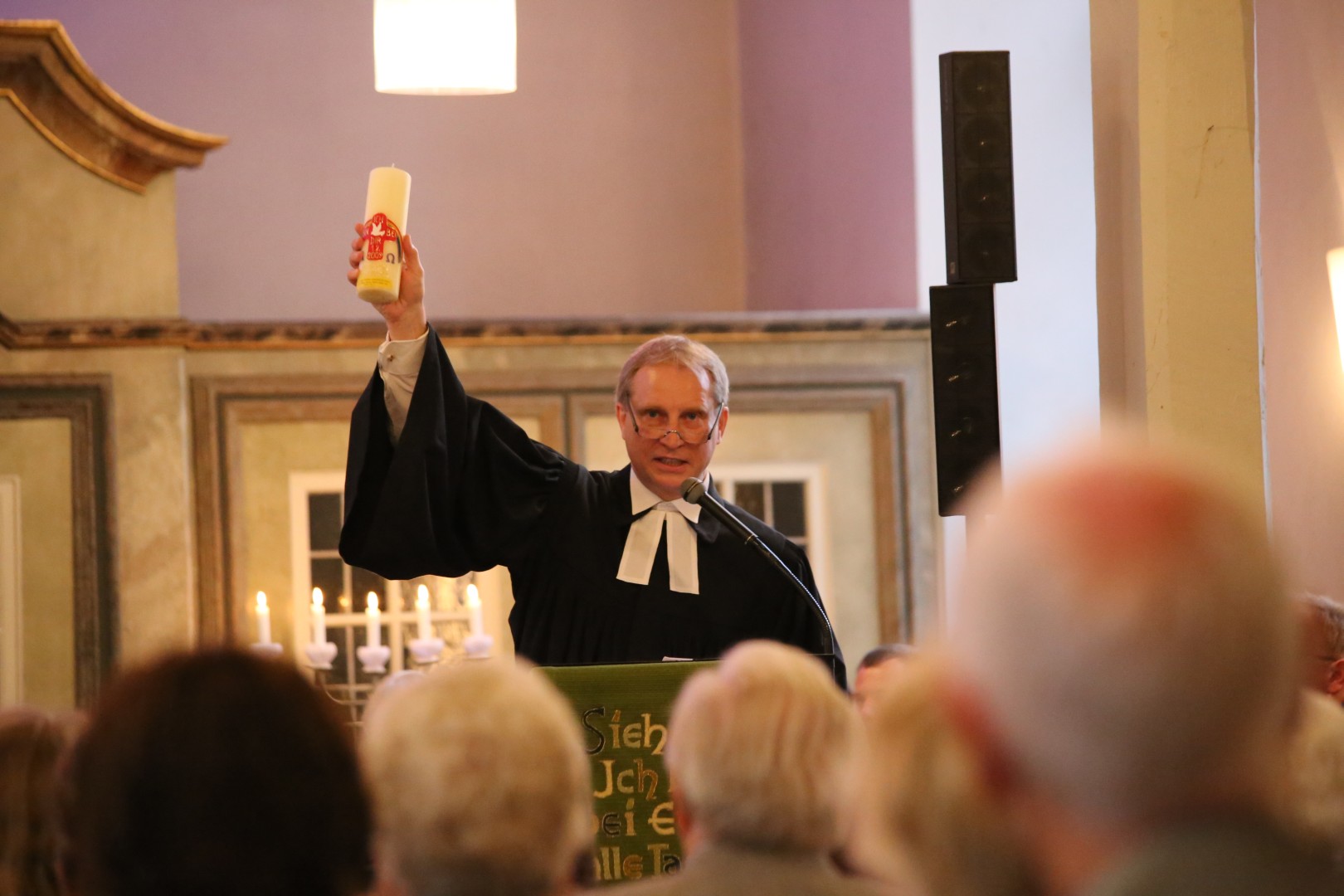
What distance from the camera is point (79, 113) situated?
623 cm

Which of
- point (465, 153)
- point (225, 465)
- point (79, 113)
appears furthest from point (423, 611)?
point (465, 153)

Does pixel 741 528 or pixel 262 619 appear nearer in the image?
pixel 741 528

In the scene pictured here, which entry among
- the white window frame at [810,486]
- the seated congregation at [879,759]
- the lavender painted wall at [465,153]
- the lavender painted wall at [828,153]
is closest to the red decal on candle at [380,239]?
the seated congregation at [879,759]

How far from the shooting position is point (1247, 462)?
3.64 m

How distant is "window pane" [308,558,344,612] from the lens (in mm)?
6496

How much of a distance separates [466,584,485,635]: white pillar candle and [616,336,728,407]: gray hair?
233cm

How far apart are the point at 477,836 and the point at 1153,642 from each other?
0.74 m

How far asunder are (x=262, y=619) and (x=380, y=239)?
10.2 ft

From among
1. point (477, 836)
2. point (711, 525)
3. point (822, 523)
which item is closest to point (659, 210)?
point (822, 523)

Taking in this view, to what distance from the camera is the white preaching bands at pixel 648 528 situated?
3580 mm

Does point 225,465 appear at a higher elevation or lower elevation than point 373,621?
higher

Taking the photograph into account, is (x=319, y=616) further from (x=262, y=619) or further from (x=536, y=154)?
(x=536, y=154)

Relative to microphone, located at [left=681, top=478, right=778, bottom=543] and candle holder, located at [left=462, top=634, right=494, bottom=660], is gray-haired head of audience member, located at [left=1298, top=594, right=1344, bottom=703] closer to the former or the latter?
microphone, located at [left=681, top=478, right=778, bottom=543]

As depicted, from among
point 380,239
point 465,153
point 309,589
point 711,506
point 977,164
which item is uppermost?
point 465,153
